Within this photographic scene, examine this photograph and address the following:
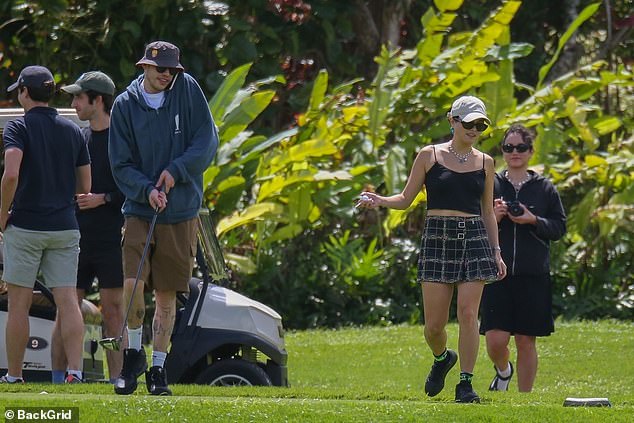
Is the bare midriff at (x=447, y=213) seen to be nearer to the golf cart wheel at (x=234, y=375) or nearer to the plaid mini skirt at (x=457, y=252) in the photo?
the plaid mini skirt at (x=457, y=252)

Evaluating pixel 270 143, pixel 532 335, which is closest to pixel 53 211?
pixel 532 335

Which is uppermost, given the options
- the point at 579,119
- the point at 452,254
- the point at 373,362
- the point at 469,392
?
the point at 452,254

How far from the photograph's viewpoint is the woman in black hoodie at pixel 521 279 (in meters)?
9.23

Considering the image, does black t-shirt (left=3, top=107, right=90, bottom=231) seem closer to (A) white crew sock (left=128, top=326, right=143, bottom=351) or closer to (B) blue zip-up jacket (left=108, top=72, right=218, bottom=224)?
(B) blue zip-up jacket (left=108, top=72, right=218, bottom=224)

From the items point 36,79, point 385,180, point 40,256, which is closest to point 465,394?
point 40,256

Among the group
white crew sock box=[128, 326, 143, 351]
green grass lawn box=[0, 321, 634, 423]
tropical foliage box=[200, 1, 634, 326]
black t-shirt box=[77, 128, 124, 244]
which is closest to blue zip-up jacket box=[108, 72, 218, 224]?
white crew sock box=[128, 326, 143, 351]

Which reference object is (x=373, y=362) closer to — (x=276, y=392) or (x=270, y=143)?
(x=270, y=143)

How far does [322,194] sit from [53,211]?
6.91m

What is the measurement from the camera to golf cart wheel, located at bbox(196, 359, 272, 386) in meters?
8.80

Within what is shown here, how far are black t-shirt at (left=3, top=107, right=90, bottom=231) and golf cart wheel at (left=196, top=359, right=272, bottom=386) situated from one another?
1.35 metres

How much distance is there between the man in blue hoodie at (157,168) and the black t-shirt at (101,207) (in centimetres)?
148

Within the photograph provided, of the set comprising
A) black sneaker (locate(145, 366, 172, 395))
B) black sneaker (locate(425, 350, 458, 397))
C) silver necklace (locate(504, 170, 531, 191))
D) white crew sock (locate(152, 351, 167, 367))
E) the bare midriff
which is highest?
the bare midriff

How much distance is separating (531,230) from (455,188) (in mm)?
1815

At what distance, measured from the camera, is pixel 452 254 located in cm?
763
